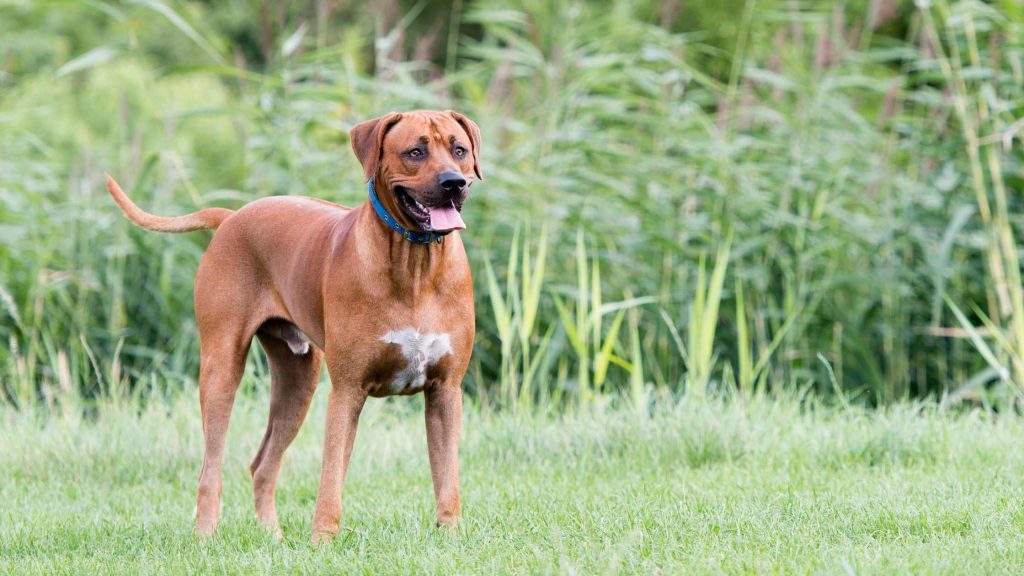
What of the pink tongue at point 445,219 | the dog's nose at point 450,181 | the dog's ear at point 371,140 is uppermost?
the dog's ear at point 371,140

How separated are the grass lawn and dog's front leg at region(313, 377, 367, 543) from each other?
0.09 meters

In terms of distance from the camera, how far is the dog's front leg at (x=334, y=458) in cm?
424

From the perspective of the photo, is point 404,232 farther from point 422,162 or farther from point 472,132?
point 472,132

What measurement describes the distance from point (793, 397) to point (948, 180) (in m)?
1.70

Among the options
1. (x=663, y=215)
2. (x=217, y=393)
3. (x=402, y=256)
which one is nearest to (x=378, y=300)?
(x=402, y=256)

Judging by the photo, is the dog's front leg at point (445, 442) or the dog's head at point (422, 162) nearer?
the dog's head at point (422, 162)

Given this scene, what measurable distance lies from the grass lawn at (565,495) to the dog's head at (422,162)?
113cm

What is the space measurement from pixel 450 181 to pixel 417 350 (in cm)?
62

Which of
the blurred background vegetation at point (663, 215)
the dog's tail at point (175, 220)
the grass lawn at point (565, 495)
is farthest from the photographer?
the blurred background vegetation at point (663, 215)

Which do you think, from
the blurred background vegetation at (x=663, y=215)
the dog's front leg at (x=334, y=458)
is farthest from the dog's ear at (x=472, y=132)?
the blurred background vegetation at (x=663, y=215)

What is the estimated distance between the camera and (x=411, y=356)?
13.7 feet

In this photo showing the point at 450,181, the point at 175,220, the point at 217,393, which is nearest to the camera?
the point at 450,181

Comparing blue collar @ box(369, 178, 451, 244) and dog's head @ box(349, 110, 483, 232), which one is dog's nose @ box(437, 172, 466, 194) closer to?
dog's head @ box(349, 110, 483, 232)

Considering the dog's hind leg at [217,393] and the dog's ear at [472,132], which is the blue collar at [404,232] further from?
the dog's hind leg at [217,393]
